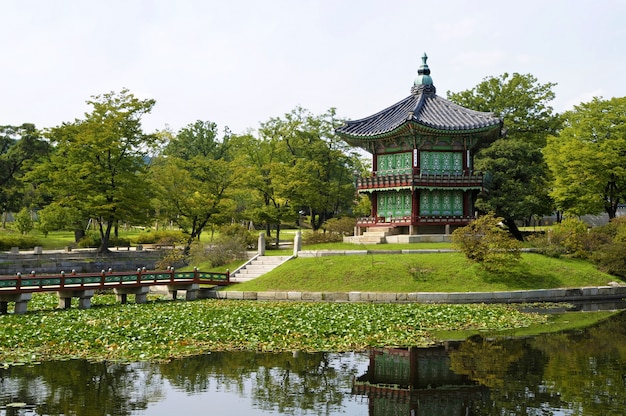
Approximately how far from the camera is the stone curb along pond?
3203 centimetres

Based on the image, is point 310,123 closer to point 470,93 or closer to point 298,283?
point 470,93

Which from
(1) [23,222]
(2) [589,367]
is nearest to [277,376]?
(2) [589,367]

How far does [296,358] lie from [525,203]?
108 ft

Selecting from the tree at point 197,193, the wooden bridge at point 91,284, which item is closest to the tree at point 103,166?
the tree at point 197,193

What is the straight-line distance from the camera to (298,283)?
34938 millimetres

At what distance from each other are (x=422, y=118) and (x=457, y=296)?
1980 cm

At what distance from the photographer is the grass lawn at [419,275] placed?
33.7 m

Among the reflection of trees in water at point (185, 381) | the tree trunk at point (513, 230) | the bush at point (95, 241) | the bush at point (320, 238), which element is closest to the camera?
the reflection of trees in water at point (185, 381)

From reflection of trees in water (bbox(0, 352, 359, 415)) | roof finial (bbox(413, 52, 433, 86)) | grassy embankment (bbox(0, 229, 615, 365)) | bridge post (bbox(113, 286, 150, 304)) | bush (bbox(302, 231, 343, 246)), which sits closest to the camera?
reflection of trees in water (bbox(0, 352, 359, 415))

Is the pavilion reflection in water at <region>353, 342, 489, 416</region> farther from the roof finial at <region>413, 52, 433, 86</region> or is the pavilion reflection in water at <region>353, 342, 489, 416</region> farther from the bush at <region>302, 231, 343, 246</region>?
the roof finial at <region>413, 52, 433, 86</region>

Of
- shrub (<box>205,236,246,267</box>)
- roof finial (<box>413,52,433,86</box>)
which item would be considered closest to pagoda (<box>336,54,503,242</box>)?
roof finial (<box>413,52,433,86</box>)

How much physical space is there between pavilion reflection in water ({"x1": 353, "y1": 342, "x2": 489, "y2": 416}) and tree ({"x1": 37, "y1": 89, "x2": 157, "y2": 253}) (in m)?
38.5

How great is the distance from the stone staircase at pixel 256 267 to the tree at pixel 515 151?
1736 centimetres

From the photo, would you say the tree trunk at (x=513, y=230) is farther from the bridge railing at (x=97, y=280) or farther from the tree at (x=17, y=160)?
the tree at (x=17, y=160)
